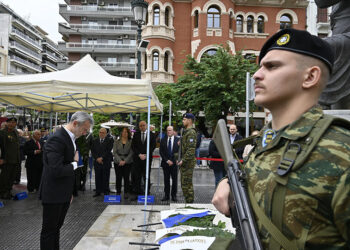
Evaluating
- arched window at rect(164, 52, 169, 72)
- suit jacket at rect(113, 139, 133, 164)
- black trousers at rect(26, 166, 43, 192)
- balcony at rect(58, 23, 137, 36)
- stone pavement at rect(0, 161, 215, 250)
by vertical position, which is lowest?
stone pavement at rect(0, 161, 215, 250)

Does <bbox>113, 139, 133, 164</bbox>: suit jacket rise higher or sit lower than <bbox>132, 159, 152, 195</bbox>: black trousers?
higher

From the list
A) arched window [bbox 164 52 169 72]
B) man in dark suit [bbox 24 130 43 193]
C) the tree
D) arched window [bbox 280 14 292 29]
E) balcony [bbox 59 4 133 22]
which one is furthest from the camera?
balcony [bbox 59 4 133 22]

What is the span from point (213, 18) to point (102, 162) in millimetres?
20975

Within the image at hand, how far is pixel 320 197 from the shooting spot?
92cm

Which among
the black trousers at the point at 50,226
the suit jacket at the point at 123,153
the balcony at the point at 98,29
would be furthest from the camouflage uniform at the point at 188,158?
the balcony at the point at 98,29

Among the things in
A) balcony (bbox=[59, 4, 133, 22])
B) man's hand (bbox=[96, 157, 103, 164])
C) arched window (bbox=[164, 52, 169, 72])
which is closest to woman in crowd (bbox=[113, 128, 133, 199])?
man's hand (bbox=[96, 157, 103, 164])

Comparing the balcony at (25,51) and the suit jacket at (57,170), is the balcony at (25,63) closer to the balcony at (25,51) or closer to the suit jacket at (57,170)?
the balcony at (25,51)

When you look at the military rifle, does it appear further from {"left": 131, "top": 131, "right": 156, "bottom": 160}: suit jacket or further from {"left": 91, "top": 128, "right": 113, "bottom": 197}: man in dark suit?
{"left": 91, "top": 128, "right": 113, "bottom": 197}: man in dark suit

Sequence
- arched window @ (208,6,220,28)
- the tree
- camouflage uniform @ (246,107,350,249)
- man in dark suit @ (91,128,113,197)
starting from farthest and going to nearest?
arched window @ (208,6,220,28) → the tree → man in dark suit @ (91,128,113,197) → camouflage uniform @ (246,107,350,249)

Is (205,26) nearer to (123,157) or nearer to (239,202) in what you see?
(123,157)

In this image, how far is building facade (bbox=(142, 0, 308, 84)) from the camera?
25.1 metres

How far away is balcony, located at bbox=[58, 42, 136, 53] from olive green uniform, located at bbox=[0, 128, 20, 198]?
126ft

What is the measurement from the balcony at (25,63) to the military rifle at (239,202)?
2791 inches

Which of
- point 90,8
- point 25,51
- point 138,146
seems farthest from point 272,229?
point 25,51
